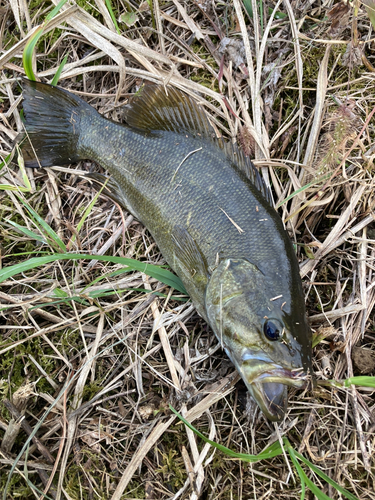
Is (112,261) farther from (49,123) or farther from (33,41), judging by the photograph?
(33,41)

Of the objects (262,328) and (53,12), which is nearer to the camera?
(262,328)

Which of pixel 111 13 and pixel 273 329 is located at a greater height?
pixel 111 13

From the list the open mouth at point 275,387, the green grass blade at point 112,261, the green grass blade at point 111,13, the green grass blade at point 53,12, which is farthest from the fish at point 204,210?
the green grass blade at point 111,13

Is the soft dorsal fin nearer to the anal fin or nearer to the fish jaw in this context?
the anal fin

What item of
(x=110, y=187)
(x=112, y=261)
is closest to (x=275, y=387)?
(x=112, y=261)

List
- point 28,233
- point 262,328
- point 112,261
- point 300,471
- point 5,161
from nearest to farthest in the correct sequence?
point 300,471
point 262,328
point 112,261
point 28,233
point 5,161

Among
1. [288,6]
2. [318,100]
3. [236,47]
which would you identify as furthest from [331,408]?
[288,6]

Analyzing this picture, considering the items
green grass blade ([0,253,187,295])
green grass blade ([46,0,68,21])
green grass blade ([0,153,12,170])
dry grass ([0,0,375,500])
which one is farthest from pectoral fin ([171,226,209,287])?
green grass blade ([46,0,68,21])

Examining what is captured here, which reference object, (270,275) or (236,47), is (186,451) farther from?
(236,47)
